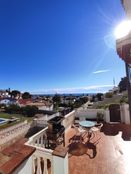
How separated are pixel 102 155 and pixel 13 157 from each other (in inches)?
164

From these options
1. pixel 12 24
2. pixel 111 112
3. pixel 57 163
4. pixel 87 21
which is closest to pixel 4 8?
pixel 12 24

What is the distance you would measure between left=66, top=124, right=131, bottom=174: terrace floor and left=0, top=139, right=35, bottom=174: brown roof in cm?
185

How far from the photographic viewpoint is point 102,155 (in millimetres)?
5062

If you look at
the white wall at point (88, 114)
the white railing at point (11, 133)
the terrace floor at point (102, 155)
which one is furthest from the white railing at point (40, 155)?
the white railing at point (11, 133)

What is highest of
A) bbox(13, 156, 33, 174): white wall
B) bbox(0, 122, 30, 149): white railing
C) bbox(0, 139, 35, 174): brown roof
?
bbox(0, 139, 35, 174): brown roof

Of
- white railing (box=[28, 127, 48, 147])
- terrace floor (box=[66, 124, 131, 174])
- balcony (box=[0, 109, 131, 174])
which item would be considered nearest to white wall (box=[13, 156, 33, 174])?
balcony (box=[0, 109, 131, 174])

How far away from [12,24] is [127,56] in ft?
37.0

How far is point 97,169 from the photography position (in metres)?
4.27

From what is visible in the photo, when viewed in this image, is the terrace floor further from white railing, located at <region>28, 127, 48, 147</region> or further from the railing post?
the railing post

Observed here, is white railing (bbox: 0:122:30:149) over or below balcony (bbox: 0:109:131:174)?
below

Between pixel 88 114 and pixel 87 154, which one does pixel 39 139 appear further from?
pixel 88 114

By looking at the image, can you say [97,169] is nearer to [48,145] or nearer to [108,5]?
[48,145]

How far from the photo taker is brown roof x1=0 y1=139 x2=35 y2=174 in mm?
1452

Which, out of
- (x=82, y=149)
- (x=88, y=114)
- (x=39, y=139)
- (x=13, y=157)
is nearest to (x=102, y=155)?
(x=82, y=149)
